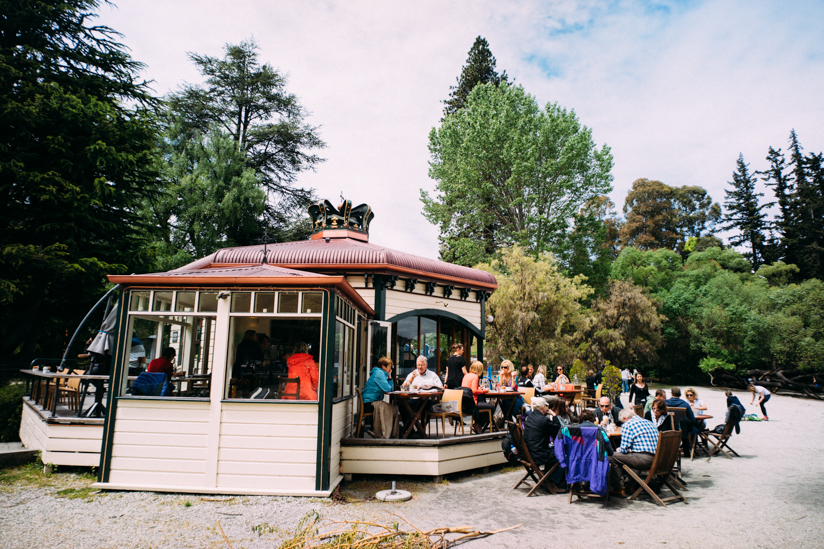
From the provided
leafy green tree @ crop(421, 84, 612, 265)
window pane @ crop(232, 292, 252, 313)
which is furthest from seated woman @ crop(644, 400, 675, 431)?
leafy green tree @ crop(421, 84, 612, 265)

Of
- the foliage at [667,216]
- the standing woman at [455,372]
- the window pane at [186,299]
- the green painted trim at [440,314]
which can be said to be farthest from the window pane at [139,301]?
the foliage at [667,216]

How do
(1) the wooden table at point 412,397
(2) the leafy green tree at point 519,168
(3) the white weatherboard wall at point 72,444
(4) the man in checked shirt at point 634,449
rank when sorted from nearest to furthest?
(4) the man in checked shirt at point 634,449, (3) the white weatherboard wall at point 72,444, (1) the wooden table at point 412,397, (2) the leafy green tree at point 519,168

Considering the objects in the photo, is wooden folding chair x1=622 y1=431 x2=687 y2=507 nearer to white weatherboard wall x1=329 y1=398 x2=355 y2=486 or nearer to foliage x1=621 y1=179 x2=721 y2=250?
white weatherboard wall x1=329 y1=398 x2=355 y2=486

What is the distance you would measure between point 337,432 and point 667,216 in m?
45.1

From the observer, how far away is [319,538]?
12.6ft

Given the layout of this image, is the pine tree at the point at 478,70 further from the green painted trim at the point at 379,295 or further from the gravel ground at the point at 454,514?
the gravel ground at the point at 454,514

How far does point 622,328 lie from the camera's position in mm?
25969

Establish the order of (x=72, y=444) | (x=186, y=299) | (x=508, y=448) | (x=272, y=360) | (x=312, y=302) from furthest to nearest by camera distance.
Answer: (x=272, y=360) → (x=508, y=448) → (x=186, y=299) → (x=72, y=444) → (x=312, y=302)

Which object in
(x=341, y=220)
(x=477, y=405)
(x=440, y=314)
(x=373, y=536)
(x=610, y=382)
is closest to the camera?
(x=373, y=536)

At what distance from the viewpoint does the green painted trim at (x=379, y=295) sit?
31.2 feet

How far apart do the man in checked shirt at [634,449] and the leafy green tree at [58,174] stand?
1308cm

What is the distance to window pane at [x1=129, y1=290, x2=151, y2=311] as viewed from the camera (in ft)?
19.8

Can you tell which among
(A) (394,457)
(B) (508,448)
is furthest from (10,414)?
(B) (508,448)

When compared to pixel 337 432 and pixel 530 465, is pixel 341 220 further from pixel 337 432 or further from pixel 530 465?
pixel 530 465
